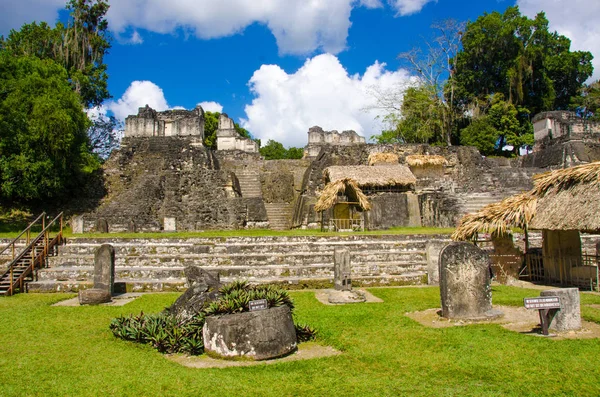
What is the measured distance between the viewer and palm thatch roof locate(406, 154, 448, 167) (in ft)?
84.6

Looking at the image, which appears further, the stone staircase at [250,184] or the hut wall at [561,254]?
the stone staircase at [250,184]

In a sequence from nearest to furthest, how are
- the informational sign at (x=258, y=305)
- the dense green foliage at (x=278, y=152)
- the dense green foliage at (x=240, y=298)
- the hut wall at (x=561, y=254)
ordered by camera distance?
1. the informational sign at (x=258, y=305)
2. the dense green foliage at (x=240, y=298)
3. the hut wall at (x=561, y=254)
4. the dense green foliage at (x=278, y=152)

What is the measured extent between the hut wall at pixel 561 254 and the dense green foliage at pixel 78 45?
2763cm

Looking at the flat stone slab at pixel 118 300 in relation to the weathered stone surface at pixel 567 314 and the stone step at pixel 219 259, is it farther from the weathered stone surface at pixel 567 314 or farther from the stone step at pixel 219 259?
the weathered stone surface at pixel 567 314

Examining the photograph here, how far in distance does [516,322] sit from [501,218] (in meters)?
4.33

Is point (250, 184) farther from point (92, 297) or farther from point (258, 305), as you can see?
point (258, 305)

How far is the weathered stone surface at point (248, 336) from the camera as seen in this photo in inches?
209

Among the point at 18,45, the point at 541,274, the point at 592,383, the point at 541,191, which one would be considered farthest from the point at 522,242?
the point at 18,45

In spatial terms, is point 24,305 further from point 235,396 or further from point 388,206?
point 388,206

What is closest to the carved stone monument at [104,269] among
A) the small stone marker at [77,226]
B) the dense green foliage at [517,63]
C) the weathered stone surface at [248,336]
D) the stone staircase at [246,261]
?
the stone staircase at [246,261]

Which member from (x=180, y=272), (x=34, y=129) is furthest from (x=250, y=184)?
(x=180, y=272)

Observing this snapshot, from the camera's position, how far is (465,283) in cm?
705

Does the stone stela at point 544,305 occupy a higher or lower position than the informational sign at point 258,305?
lower

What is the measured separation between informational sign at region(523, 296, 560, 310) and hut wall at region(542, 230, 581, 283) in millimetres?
5282
